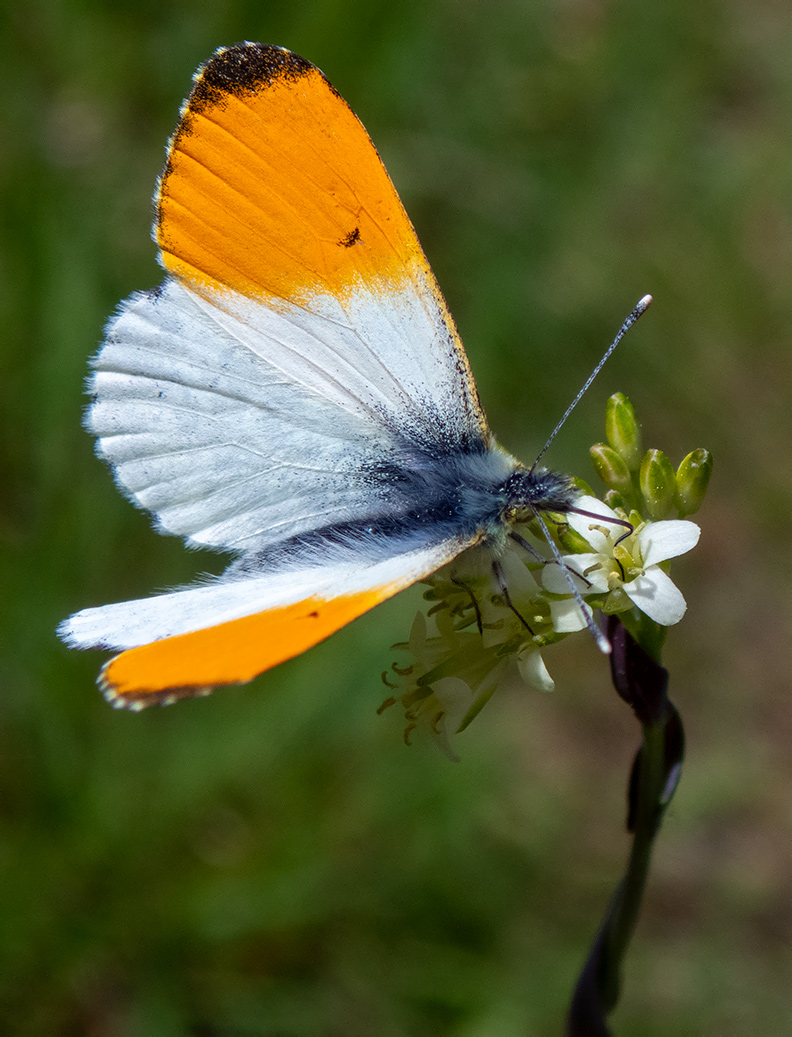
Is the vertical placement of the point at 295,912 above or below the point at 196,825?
below

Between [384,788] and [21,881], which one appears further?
[384,788]

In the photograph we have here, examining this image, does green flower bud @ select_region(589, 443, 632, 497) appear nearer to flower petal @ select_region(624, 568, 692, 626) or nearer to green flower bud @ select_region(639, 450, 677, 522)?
green flower bud @ select_region(639, 450, 677, 522)

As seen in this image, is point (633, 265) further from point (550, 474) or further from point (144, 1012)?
point (144, 1012)

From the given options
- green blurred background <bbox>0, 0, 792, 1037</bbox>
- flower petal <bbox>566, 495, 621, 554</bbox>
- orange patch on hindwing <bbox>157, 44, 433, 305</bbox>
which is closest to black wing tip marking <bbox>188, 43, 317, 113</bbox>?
orange patch on hindwing <bbox>157, 44, 433, 305</bbox>

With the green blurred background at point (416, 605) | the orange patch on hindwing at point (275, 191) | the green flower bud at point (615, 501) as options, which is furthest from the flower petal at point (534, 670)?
the green blurred background at point (416, 605)

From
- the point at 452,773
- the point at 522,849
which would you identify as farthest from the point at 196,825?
the point at 522,849

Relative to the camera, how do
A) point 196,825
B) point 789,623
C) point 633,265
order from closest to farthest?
1. point 196,825
2. point 789,623
3. point 633,265

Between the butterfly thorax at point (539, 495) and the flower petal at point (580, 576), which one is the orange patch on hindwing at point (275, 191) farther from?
the flower petal at point (580, 576)
